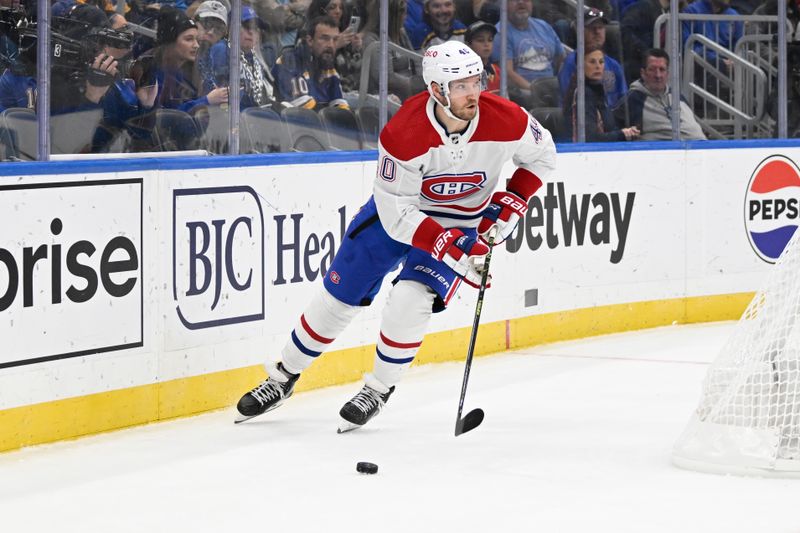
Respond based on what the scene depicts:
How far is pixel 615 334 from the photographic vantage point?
274 inches

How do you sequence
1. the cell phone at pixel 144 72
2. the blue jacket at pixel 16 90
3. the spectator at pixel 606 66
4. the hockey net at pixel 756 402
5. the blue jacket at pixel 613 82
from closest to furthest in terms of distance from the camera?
the hockey net at pixel 756 402, the blue jacket at pixel 16 90, the cell phone at pixel 144 72, the spectator at pixel 606 66, the blue jacket at pixel 613 82

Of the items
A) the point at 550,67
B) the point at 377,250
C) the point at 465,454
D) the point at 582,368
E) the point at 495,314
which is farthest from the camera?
the point at 550,67

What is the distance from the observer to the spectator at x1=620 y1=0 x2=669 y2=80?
7191 mm

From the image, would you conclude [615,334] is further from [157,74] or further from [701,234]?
[157,74]

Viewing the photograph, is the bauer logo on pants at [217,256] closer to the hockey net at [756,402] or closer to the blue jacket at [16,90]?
the blue jacket at [16,90]

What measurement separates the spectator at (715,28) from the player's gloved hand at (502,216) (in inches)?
121

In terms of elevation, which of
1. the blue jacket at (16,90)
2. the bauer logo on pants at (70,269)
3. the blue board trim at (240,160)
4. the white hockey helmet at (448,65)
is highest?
the white hockey helmet at (448,65)

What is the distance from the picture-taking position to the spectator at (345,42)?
19.3ft

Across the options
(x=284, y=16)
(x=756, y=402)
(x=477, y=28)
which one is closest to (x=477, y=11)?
(x=477, y=28)

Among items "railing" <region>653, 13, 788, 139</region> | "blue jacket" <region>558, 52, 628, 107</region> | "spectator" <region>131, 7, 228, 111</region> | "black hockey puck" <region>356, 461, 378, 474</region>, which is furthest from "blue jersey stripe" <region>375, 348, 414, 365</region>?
"railing" <region>653, 13, 788, 139</region>

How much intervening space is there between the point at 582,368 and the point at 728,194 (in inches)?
71.3

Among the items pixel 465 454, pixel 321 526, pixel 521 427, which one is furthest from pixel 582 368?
pixel 321 526

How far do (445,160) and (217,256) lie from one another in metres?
0.99

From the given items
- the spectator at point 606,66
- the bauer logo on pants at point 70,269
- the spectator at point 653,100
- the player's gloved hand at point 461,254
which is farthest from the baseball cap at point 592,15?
the bauer logo on pants at point 70,269
